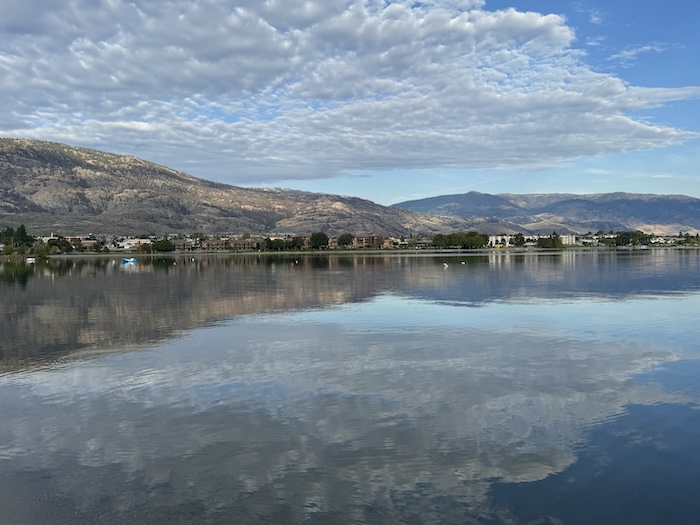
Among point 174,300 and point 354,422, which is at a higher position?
point 174,300

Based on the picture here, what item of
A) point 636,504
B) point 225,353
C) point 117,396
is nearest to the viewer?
point 636,504

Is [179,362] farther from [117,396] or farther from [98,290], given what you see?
[98,290]

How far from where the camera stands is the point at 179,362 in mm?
21047

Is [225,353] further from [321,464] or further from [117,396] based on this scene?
[321,464]

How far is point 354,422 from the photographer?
14000mm

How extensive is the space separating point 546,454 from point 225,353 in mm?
13734

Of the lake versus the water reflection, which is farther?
the water reflection

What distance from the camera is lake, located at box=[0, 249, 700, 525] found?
989cm

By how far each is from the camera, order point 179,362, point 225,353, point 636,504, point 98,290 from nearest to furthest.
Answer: point 636,504 < point 179,362 < point 225,353 < point 98,290

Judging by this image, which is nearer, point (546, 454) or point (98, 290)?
point (546, 454)

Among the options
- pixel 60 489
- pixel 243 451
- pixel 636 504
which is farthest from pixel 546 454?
pixel 60 489

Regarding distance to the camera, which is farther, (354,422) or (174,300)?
(174,300)

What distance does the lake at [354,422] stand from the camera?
9.89 m

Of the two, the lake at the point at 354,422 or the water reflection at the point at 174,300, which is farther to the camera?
the water reflection at the point at 174,300
